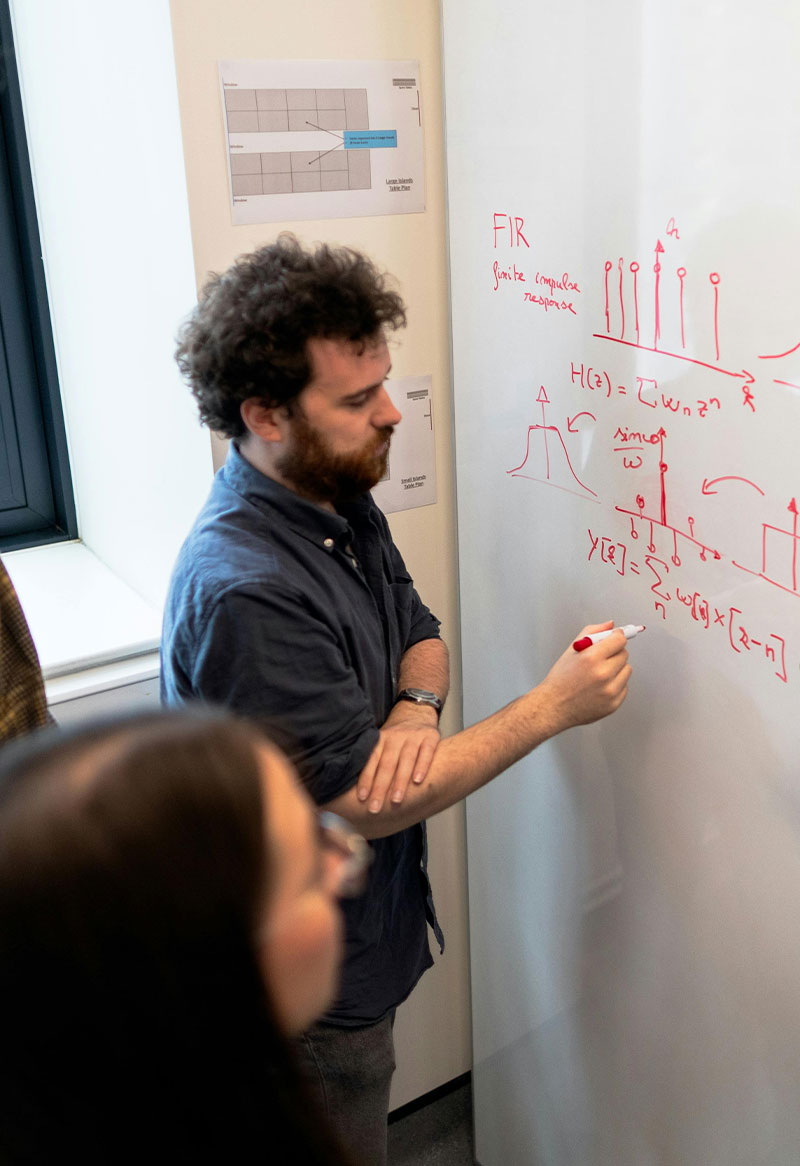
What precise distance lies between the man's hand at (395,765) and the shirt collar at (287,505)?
0.72ft

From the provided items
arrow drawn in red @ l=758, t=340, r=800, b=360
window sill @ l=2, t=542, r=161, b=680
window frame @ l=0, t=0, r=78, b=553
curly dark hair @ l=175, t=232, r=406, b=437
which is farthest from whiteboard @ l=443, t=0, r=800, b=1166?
window frame @ l=0, t=0, r=78, b=553

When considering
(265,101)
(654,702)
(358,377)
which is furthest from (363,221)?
(654,702)

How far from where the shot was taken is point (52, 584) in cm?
188

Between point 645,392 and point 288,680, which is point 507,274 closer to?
point 645,392

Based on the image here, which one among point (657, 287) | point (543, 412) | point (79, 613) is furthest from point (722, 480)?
point (79, 613)

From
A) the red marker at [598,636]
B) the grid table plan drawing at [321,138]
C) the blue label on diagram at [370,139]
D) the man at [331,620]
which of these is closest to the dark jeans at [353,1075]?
the man at [331,620]

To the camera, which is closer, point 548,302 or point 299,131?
point 548,302

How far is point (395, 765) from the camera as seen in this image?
1.12m

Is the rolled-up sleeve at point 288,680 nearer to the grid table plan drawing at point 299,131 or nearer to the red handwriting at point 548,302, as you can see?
the red handwriting at point 548,302

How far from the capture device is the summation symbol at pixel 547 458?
1.29 meters

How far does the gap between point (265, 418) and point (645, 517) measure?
42cm

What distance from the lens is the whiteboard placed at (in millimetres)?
1011

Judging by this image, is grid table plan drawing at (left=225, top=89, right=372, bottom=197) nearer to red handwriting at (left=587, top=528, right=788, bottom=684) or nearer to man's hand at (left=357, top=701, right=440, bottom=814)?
red handwriting at (left=587, top=528, right=788, bottom=684)

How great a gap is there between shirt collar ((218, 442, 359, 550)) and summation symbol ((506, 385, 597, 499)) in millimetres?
279
